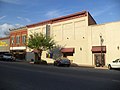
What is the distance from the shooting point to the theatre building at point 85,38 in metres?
32.6

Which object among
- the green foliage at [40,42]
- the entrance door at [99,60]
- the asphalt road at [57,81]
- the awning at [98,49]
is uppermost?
the green foliage at [40,42]

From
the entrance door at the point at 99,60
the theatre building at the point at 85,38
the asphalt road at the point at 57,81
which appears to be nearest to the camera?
the asphalt road at the point at 57,81

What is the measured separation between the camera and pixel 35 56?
47.7 metres

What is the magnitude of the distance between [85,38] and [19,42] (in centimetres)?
2390

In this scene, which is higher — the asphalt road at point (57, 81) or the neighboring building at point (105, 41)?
the neighboring building at point (105, 41)

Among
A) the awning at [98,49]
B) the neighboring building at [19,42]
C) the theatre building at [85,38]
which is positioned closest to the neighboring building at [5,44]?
the neighboring building at [19,42]

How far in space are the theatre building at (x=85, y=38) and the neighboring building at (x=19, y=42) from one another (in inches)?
397

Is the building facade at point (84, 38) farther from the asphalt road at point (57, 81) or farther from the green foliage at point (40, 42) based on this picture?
the asphalt road at point (57, 81)

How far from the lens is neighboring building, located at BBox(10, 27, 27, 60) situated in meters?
52.0

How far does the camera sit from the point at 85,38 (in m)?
36.0

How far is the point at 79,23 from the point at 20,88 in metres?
29.2

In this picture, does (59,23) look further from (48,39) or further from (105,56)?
(105,56)

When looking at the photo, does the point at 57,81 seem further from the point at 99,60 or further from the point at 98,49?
the point at 99,60

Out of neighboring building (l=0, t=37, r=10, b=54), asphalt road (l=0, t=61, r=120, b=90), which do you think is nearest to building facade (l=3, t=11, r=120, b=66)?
neighboring building (l=0, t=37, r=10, b=54)
